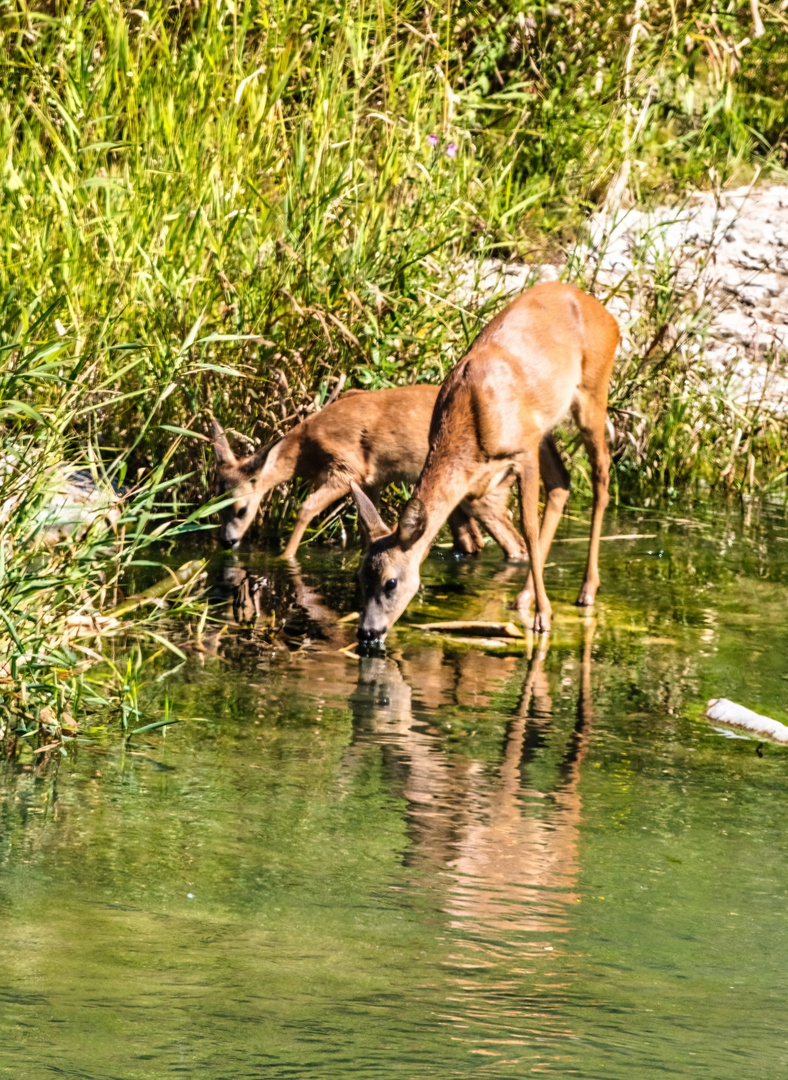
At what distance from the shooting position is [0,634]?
4957mm

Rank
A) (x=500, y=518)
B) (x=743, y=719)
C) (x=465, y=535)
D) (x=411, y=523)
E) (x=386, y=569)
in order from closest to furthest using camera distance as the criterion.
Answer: (x=743, y=719) → (x=386, y=569) → (x=411, y=523) → (x=500, y=518) → (x=465, y=535)

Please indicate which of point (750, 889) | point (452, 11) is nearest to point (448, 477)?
point (750, 889)

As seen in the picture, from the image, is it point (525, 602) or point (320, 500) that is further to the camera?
point (320, 500)

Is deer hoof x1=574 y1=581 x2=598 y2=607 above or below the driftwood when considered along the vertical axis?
above

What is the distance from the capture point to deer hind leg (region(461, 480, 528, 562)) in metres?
8.77

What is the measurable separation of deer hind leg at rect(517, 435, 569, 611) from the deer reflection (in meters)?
1.44

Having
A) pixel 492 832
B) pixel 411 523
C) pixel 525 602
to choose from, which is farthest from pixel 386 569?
pixel 492 832

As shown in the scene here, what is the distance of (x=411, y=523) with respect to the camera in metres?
7.26

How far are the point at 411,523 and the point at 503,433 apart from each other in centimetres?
73

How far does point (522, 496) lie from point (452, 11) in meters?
5.38

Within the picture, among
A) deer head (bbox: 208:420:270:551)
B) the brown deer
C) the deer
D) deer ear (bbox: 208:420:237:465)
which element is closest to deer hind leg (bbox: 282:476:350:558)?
the brown deer

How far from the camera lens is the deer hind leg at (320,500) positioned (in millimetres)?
8656

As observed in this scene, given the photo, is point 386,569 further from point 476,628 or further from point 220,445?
point 220,445

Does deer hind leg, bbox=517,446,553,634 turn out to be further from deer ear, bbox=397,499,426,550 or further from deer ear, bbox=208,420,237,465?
deer ear, bbox=208,420,237,465
